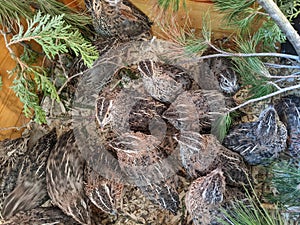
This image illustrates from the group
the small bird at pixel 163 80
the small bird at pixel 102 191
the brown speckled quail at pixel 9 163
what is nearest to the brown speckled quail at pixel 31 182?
the brown speckled quail at pixel 9 163

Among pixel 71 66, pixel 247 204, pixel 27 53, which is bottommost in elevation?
pixel 247 204

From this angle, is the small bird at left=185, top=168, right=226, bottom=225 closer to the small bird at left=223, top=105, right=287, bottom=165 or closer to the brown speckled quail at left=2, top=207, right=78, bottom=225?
the small bird at left=223, top=105, right=287, bottom=165

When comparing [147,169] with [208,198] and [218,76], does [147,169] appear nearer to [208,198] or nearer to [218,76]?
[208,198]

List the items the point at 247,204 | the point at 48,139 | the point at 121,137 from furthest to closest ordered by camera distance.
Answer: the point at 48,139
the point at 121,137
the point at 247,204

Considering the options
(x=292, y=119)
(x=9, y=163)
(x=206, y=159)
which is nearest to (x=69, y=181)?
(x=9, y=163)

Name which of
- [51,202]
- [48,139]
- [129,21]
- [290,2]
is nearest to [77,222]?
[51,202]

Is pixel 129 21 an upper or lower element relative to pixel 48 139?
upper

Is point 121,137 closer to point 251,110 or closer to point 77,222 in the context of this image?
point 77,222

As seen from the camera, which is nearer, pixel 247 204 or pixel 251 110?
pixel 247 204

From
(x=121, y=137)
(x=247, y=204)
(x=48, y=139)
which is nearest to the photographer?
(x=247, y=204)
